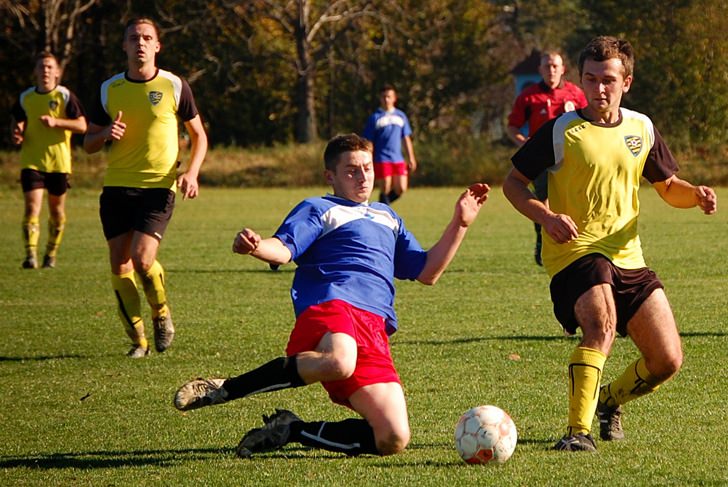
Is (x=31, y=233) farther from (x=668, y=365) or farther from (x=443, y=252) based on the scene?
(x=668, y=365)

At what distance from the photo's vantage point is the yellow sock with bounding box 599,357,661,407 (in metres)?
5.35

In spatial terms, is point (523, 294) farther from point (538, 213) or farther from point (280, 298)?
point (538, 213)

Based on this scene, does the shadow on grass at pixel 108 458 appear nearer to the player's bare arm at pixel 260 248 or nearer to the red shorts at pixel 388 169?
the player's bare arm at pixel 260 248

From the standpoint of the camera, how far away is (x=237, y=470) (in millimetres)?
4969

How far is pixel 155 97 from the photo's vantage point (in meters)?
8.16

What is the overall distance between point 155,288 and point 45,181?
619 centimetres

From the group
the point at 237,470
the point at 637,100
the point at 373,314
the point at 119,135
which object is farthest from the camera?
the point at 637,100

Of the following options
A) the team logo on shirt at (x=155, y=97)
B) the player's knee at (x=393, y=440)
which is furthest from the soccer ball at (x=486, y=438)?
the team logo on shirt at (x=155, y=97)

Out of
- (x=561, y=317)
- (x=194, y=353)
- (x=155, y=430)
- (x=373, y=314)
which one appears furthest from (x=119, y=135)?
(x=561, y=317)

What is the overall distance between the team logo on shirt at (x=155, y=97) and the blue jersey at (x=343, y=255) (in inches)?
122

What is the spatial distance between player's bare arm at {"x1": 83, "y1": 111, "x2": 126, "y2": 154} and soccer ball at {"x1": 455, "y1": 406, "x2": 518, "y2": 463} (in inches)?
150

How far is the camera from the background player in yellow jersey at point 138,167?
797 cm

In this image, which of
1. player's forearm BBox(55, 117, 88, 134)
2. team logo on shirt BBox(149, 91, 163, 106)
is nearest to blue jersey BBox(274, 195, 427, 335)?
team logo on shirt BBox(149, 91, 163, 106)

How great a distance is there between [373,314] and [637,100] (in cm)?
3082
